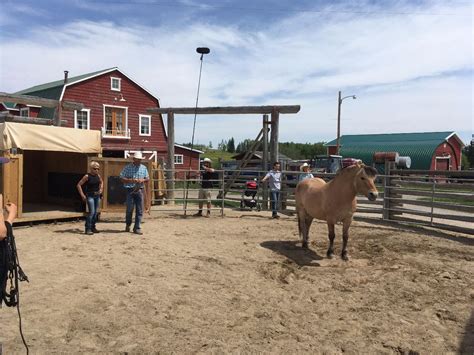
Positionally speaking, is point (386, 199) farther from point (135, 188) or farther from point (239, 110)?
point (135, 188)

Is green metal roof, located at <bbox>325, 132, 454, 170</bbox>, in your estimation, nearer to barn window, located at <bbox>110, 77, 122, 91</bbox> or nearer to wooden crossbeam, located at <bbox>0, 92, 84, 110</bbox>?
barn window, located at <bbox>110, 77, 122, 91</bbox>

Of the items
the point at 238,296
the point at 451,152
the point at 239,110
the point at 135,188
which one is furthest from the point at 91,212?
the point at 451,152

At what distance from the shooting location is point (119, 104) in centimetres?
2700

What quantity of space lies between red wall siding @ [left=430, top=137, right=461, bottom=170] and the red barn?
22.3 m

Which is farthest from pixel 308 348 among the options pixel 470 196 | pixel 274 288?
pixel 470 196

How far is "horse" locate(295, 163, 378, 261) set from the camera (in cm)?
641

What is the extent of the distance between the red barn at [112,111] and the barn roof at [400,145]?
18.0 metres

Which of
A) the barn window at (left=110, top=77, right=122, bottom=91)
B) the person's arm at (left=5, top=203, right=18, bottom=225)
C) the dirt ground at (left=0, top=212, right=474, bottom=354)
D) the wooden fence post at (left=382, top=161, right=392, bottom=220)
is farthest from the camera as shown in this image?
the barn window at (left=110, top=77, right=122, bottom=91)

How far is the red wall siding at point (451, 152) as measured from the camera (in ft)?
110

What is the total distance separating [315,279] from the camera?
5504 millimetres

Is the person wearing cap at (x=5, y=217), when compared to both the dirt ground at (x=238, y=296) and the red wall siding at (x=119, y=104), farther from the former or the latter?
the red wall siding at (x=119, y=104)

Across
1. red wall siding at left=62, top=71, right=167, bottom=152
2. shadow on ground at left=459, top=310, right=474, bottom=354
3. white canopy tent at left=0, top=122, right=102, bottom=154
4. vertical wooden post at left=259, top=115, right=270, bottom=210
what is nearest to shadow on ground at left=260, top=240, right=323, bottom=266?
shadow on ground at left=459, top=310, right=474, bottom=354

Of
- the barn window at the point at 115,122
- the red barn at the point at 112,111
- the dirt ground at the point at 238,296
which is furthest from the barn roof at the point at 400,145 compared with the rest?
the dirt ground at the point at 238,296

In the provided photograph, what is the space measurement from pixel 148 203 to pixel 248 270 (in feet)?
16.0
